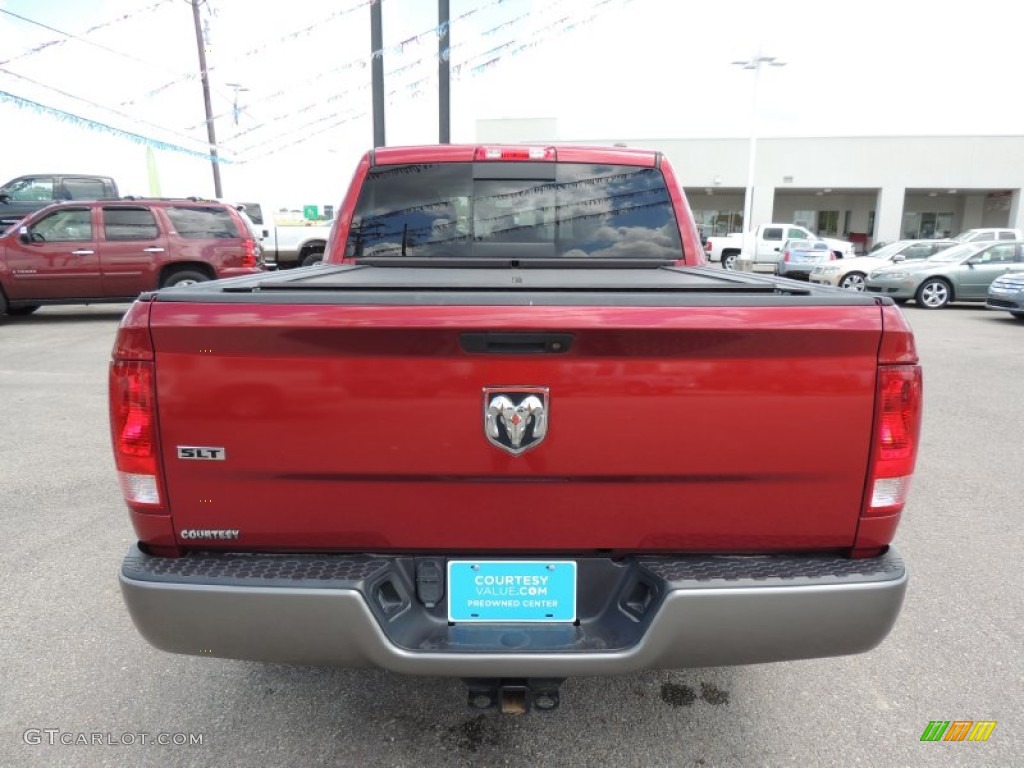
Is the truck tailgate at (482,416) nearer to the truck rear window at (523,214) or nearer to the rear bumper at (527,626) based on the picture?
the rear bumper at (527,626)

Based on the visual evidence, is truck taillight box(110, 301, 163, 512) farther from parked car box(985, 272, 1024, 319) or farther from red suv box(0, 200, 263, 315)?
parked car box(985, 272, 1024, 319)

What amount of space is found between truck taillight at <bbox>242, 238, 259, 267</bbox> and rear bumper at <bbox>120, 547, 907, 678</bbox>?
11.0 metres

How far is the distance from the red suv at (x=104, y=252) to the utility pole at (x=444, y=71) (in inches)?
179

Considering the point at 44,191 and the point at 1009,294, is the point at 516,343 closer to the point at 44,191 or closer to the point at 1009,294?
the point at 1009,294

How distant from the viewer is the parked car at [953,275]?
1477 cm

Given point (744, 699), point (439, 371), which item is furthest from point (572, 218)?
point (744, 699)

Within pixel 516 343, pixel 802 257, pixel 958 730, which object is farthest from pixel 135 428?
pixel 802 257

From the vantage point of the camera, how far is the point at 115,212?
11359 millimetres

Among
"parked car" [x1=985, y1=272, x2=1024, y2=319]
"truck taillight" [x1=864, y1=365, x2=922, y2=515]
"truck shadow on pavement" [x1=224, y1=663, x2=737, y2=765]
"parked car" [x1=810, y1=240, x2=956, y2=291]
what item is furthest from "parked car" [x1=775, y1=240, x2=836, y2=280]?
"truck taillight" [x1=864, y1=365, x2=922, y2=515]

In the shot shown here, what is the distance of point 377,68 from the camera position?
1209cm

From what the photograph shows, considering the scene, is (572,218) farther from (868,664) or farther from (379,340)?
(868,664)

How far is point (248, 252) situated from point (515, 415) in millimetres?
11497

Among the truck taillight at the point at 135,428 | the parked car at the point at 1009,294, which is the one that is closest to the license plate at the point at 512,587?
the truck taillight at the point at 135,428

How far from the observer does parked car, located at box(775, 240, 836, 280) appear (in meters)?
20.6
